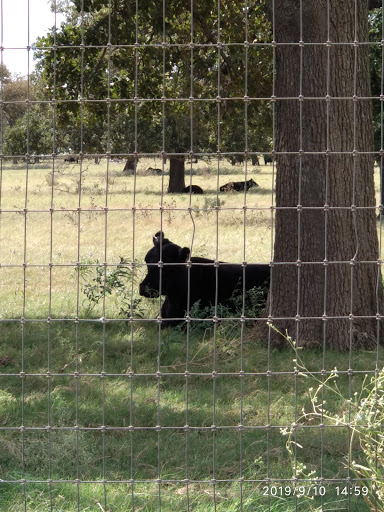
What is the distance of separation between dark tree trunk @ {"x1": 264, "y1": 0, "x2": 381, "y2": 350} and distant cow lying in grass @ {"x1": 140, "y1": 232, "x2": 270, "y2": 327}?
1251 millimetres

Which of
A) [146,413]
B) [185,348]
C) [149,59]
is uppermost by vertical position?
[149,59]

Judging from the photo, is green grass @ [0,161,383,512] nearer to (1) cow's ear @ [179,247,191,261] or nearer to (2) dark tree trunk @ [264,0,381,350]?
(2) dark tree trunk @ [264,0,381,350]

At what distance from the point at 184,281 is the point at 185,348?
135cm

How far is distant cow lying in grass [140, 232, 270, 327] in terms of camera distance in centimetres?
855

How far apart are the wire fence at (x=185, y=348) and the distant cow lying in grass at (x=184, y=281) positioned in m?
0.02

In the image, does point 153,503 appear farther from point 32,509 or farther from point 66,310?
point 66,310

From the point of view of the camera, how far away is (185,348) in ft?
24.7

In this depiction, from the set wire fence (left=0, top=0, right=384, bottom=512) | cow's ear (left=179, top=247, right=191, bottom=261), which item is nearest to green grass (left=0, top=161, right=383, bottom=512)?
wire fence (left=0, top=0, right=384, bottom=512)

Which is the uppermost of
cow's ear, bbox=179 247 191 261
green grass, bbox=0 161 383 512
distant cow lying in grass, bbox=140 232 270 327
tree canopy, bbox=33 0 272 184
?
tree canopy, bbox=33 0 272 184

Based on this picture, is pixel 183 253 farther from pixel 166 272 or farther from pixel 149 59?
pixel 149 59

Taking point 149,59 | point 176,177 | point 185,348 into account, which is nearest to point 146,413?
point 185,348

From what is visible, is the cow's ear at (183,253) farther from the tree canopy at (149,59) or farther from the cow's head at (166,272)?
the tree canopy at (149,59)

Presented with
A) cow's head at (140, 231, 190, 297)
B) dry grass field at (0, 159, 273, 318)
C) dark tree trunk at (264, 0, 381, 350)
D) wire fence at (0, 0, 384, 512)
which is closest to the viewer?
wire fence at (0, 0, 384, 512)

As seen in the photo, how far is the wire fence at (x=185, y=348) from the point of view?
4.23 meters
